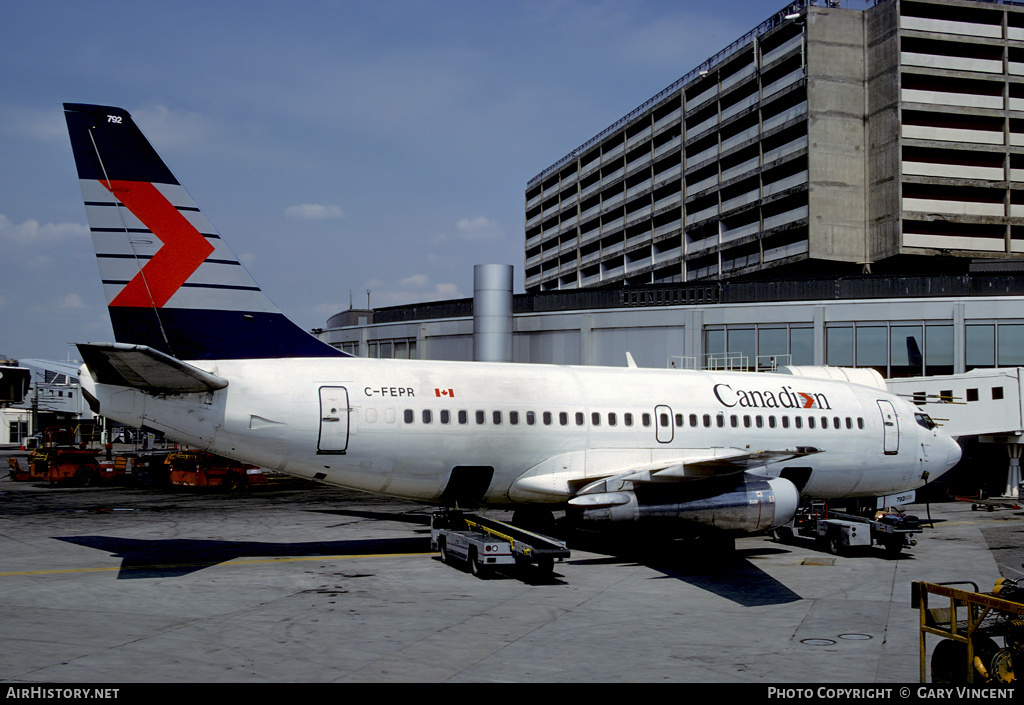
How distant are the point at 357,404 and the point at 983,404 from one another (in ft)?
91.0

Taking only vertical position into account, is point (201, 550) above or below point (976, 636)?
below

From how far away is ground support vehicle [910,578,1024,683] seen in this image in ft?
30.7

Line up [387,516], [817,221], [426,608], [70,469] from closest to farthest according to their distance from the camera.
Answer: [426,608] → [387,516] → [70,469] → [817,221]

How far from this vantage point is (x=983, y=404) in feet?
116

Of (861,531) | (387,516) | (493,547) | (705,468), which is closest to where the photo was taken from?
(493,547)

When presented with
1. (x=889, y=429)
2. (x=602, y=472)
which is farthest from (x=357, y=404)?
(x=889, y=429)

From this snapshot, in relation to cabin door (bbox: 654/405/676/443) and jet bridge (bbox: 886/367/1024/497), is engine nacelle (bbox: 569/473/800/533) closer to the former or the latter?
cabin door (bbox: 654/405/676/443)

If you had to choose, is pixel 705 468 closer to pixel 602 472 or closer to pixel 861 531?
pixel 602 472

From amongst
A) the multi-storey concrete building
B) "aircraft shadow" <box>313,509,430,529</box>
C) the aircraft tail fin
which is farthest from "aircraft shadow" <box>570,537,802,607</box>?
the multi-storey concrete building

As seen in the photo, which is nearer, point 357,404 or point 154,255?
point 154,255

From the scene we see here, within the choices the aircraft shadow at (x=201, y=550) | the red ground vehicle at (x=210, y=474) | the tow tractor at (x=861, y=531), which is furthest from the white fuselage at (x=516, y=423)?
the red ground vehicle at (x=210, y=474)

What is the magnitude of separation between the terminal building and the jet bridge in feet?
0.42
